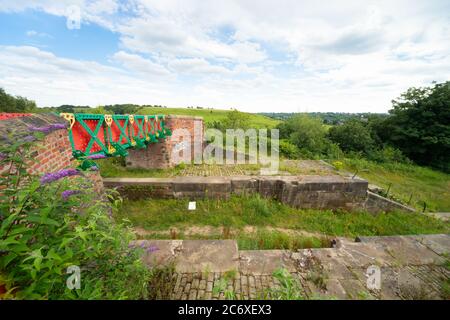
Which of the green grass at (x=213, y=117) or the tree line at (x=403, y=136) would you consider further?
the green grass at (x=213, y=117)

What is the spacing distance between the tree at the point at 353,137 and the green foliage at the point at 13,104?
43986 mm

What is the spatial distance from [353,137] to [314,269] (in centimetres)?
2085

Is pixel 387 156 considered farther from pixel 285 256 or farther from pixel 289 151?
pixel 285 256

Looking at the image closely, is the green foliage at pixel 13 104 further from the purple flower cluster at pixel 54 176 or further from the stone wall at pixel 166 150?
the purple flower cluster at pixel 54 176

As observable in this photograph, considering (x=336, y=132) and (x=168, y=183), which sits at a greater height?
(x=336, y=132)

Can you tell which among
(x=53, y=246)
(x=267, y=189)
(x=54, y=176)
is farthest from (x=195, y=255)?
(x=267, y=189)

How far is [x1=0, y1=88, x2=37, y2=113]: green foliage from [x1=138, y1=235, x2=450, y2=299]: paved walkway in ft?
124

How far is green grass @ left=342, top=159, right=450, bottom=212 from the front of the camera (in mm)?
9797

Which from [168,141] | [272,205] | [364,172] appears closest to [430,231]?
[272,205]

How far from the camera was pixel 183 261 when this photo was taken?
295cm

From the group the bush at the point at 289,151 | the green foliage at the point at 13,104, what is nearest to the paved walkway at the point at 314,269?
the bush at the point at 289,151

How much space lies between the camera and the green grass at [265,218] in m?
6.04
